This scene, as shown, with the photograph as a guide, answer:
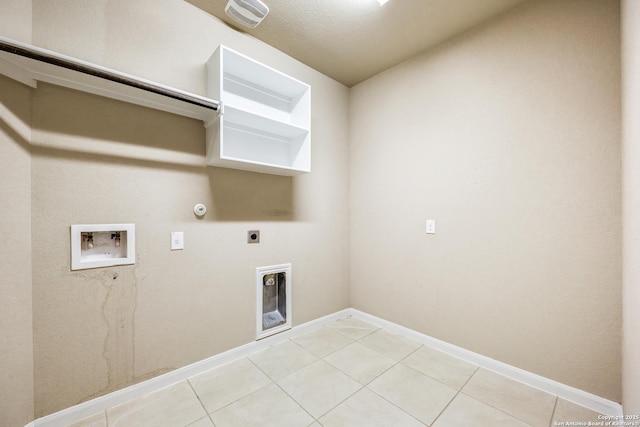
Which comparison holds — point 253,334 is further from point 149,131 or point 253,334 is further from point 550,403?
point 550,403

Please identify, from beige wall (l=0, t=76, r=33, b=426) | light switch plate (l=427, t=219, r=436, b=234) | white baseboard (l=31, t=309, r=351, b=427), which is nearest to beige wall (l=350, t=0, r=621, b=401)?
light switch plate (l=427, t=219, r=436, b=234)

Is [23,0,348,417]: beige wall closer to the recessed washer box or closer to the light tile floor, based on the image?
the recessed washer box

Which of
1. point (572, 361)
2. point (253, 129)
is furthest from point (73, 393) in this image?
point (572, 361)

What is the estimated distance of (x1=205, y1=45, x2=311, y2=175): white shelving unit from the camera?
171 centimetres

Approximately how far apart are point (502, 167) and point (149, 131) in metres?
2.39

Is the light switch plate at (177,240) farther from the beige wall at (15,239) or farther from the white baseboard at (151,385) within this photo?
the white baseboard at (151,385)

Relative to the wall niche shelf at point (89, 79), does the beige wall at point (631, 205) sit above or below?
below

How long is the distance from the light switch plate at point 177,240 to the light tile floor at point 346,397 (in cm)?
91

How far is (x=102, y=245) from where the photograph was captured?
1.48 metres

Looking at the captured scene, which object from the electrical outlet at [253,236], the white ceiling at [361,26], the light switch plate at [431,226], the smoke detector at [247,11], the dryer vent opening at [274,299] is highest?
the white ceiling at [361,26]

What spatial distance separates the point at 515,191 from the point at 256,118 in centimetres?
188

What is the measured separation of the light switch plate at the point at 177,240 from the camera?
169 cm

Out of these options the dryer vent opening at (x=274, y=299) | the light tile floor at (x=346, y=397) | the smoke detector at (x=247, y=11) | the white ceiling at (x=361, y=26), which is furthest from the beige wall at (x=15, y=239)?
the dryer vent opening at (x=274, y=299)

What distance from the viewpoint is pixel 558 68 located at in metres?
1.57
